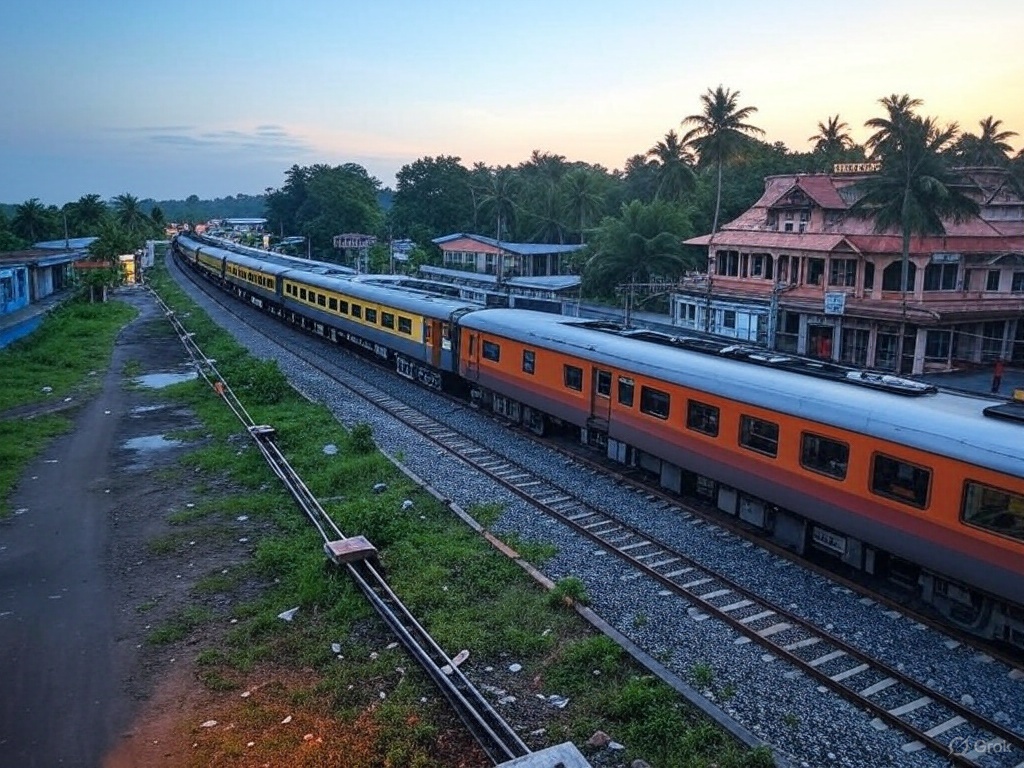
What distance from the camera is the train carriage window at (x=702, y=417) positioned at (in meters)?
Result: 14.0

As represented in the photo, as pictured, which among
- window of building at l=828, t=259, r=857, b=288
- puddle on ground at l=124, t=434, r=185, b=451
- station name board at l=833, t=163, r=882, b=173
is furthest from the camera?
station name board at l=833, t=163, r=882, b=173

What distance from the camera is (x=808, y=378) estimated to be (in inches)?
523

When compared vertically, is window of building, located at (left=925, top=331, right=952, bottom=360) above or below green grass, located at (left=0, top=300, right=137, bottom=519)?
above

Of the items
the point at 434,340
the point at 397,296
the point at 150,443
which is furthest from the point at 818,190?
the point at 150,443

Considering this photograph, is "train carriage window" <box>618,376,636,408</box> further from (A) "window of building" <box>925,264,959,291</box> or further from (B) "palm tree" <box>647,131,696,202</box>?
(B) "palm tree" <box>647,131,696,202</box>

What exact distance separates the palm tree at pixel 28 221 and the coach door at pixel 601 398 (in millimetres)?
91569

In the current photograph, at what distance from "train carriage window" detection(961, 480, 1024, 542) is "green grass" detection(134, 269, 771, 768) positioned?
4335 mm

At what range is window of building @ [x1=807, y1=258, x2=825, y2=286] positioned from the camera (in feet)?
124

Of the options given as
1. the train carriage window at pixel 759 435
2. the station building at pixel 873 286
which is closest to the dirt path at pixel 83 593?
the train carriage window at pixel 759 435

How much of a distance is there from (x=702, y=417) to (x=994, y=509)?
5420mm

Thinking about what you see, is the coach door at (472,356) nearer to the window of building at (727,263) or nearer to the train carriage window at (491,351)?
the train carriage window at (491,351)

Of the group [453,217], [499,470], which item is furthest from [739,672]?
[453,217]

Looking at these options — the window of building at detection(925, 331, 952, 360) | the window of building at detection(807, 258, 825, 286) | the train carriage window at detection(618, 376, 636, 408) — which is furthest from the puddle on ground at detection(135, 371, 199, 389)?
the window of building at detection(925, 331, 952, 360)

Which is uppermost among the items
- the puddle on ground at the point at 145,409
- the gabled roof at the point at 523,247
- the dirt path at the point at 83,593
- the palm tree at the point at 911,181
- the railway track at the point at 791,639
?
the palm tree at the point at 911,181
